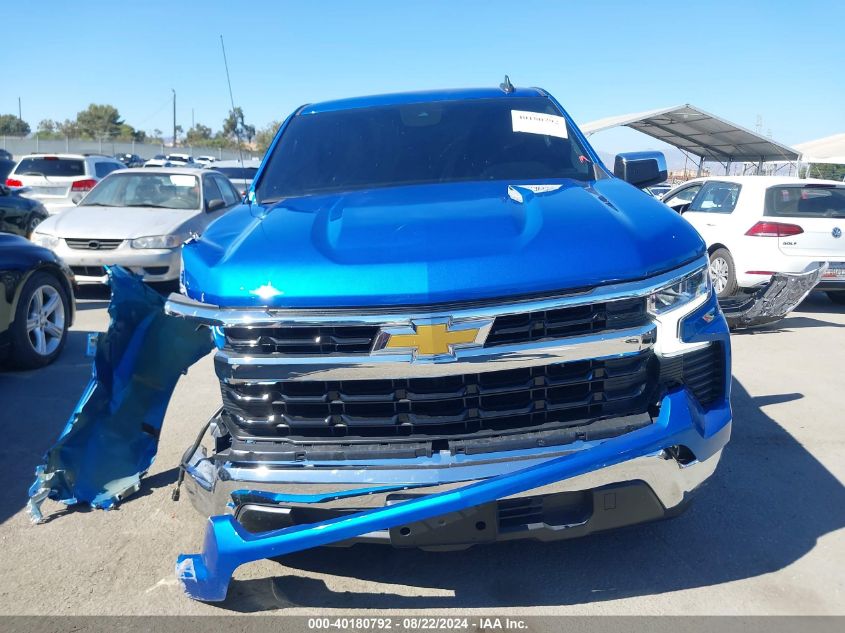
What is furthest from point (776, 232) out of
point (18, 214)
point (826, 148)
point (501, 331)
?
point (826, 148)

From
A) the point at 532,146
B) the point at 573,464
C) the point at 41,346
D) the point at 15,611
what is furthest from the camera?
the point at 41,346

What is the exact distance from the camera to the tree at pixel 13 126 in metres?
75.5

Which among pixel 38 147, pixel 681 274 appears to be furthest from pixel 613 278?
pixel 38 147

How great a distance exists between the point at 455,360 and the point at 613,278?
60 cm

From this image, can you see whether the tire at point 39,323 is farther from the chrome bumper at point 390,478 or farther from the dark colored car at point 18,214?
the dark colored car at point 18,214

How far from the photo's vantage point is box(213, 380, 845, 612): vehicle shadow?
2840 millimetres

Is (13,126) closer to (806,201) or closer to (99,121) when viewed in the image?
(99,121)

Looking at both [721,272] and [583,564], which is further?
[721,272]

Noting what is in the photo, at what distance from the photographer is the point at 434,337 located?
2.38 meters

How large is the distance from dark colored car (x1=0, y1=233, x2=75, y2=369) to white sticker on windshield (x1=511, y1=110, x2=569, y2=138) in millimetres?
4084

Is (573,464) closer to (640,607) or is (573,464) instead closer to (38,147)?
(640,607)

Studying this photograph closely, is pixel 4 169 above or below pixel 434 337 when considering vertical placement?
below

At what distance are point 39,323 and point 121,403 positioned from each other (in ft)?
10.1

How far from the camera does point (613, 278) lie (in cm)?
247
